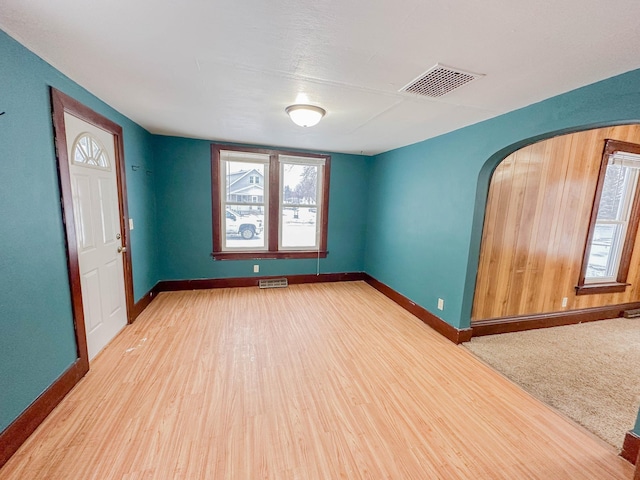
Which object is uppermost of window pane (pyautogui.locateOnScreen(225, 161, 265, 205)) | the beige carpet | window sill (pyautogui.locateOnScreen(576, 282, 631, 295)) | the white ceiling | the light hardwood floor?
the white ceiling

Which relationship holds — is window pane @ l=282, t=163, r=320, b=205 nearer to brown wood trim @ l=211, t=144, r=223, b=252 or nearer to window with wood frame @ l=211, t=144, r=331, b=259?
window with wood frame @ l=211, t=144, r=331, b=259

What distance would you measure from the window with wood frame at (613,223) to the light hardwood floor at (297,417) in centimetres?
237

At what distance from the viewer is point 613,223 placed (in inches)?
138

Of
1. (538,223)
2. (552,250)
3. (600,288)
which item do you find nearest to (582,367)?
(552,250)

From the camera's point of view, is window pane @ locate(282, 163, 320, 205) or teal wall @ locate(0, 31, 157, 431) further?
Result: window pane @ locate(282, 163, 320, 205)

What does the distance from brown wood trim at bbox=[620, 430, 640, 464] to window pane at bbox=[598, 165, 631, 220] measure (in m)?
2.90

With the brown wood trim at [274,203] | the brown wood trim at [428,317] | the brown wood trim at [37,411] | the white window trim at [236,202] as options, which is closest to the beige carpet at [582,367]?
the brown wood trim at [428,317]

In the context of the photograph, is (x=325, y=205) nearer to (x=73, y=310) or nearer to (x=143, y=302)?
(x=143, y=302)

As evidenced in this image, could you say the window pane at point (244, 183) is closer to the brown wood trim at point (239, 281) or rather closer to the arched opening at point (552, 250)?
the brown wood trim at point (239, 281)

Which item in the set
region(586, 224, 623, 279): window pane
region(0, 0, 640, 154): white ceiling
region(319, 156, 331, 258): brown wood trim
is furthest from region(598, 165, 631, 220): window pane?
region(319, 156, 331, 258): brown wood trim

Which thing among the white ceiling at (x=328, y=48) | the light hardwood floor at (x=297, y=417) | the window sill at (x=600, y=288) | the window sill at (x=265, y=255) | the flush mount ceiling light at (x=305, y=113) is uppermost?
the white ceiling at (x=328, y=48)

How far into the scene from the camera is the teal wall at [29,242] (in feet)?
4.69

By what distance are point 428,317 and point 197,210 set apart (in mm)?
3640

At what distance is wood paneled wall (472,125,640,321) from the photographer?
9.37 feet
